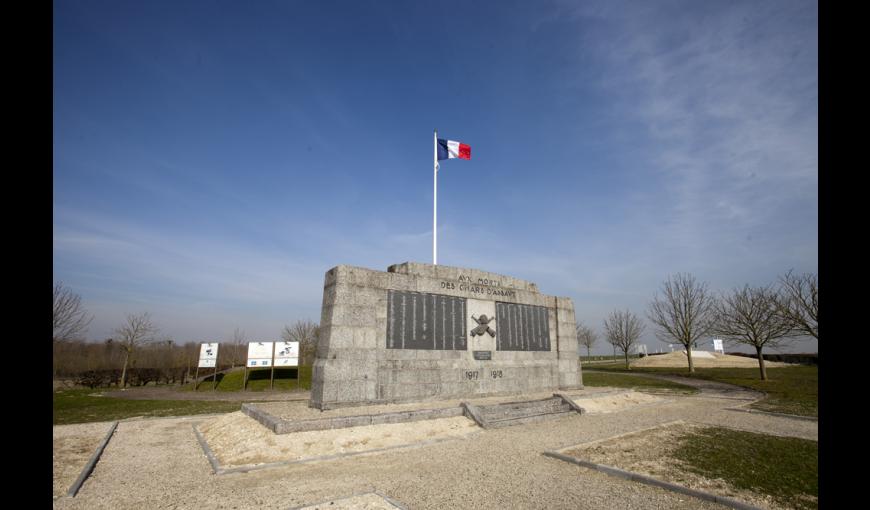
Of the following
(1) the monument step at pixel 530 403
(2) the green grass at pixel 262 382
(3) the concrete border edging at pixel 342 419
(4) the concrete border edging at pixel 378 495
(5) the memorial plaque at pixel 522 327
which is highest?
(5) the memorial plaque at pixel 522 327

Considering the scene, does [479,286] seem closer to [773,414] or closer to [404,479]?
[404,479]

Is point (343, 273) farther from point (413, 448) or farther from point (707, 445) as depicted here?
point (707, 445)

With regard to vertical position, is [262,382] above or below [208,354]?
below

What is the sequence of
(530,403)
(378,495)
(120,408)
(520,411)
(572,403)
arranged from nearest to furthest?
(378,495)
(520,411)
(530,403)
(572,403)
(120,408)

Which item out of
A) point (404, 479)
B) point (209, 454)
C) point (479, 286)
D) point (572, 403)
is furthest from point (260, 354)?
point (404, 479)

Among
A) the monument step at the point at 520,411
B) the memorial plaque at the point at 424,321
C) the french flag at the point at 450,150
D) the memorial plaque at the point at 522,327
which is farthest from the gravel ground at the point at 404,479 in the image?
the french flag at the point at 450,150

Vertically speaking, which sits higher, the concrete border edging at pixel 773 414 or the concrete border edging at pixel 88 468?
the concrete border edging at pixel 773 414

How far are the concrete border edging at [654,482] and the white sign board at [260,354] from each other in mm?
22904

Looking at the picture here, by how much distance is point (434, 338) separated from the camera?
1653 cm

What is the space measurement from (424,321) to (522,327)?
17.7 ft

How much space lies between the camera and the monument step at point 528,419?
1391cm

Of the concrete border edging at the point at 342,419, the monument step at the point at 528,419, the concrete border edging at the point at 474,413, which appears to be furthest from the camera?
the monument step at the point at 528,419

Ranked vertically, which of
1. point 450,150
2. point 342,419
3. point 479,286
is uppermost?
point 450,150

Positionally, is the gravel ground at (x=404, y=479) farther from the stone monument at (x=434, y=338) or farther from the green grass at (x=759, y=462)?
the stone monument at (x=434, y=338)
